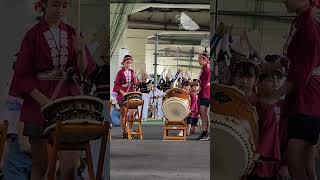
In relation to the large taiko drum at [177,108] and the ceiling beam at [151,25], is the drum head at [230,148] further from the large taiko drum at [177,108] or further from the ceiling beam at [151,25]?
the ceiling beam at [151,25]

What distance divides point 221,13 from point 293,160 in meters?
1.35

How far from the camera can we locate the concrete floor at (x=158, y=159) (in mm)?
8047

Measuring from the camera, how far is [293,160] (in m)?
5.27

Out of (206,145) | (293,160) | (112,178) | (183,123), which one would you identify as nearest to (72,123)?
(293,160)

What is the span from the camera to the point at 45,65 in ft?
17.5

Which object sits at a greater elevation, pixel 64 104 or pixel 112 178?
pixel 64 104

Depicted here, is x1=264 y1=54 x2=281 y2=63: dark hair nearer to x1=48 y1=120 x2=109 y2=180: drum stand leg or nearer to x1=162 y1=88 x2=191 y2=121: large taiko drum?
x1=48 y1=120 x2=109 y2=180: drum stand leg

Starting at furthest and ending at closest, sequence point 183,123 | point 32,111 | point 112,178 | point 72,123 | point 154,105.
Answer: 1. point 154,105
2. point 183,123
3. point 112,178
4. point 32,111
5. point 72,123

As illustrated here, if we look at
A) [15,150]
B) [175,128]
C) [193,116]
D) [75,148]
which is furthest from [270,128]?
[193,116]

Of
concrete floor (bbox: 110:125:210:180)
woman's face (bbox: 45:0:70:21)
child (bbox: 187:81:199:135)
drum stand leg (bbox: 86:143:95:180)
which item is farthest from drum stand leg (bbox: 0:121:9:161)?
child (bbox: 187:81:199:135)

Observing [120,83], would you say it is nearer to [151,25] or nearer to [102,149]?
[102,149]

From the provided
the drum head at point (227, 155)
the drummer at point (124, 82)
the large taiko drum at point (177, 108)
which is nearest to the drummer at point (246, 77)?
the drum head at point (227, 155)

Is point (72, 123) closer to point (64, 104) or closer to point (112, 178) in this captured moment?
point (64, 104)

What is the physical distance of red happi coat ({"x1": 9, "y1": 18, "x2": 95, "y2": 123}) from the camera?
5.33 meters
